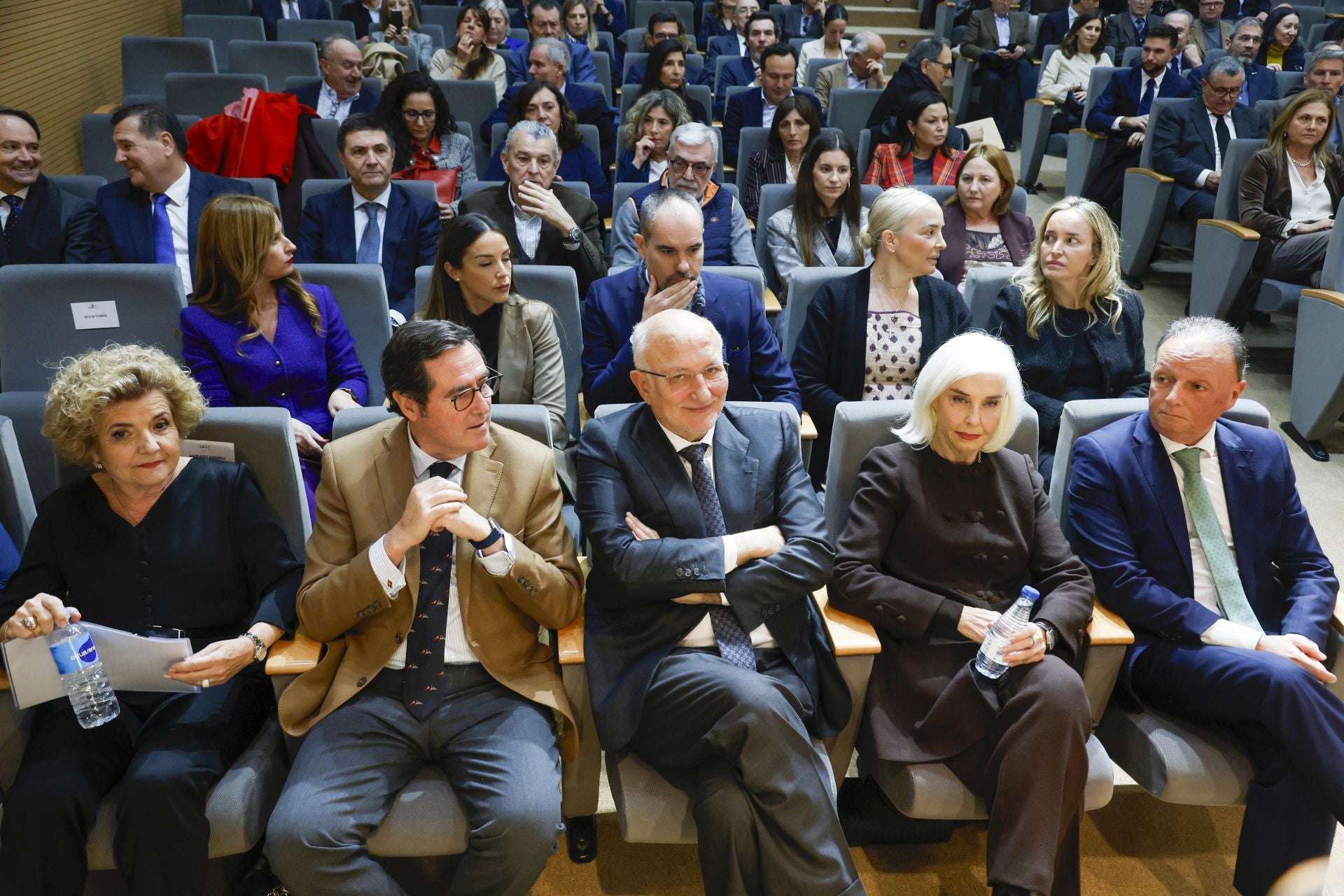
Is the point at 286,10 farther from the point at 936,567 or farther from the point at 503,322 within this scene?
the point at 936,567

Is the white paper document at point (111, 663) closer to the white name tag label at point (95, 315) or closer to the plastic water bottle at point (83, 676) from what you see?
the plastic water bottle at point (83, 676)

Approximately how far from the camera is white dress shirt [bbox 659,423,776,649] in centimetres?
201

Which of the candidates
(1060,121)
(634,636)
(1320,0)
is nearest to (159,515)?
(634,636)

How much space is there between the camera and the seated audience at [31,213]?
3.56m

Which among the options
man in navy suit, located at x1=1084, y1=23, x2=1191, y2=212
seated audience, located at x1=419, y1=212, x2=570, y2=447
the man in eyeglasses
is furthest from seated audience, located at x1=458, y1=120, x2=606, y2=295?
man in navy suit, located at x1=1084, y1=23, x2=1191, y2=212

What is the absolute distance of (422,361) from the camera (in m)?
1.99

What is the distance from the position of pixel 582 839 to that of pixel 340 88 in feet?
12.8

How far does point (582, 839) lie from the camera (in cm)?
218

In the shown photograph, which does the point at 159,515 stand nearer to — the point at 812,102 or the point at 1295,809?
the point at 1295,809

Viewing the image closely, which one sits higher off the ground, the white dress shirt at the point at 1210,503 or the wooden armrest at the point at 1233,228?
the wooden armrest at the point at 1233,228

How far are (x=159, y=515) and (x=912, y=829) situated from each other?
5.28ft

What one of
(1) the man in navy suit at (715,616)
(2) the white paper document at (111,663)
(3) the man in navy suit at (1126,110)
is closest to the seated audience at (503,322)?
(1) the man in navy suit at (715,616)

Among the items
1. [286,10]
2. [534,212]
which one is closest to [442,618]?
[534,212]

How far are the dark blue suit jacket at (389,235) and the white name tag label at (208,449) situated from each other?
4.91ft
